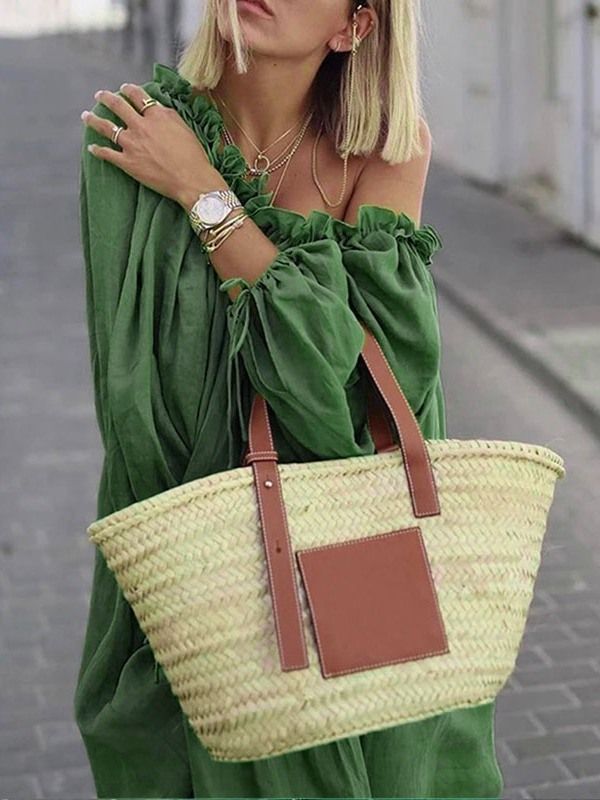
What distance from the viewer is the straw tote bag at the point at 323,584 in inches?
84.7

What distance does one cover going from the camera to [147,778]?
2.59 metres

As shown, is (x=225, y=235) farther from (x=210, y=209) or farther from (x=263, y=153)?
(x=263, y=153)

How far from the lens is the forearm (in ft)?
7.45

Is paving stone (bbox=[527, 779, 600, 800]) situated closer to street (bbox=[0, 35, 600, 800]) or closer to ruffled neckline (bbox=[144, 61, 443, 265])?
street (bbox=[0, 35, 600, 800])

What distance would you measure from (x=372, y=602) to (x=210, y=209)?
0.59 m

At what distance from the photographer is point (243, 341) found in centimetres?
224

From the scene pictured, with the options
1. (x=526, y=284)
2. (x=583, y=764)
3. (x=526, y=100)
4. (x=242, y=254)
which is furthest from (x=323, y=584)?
(x=526, y=100)

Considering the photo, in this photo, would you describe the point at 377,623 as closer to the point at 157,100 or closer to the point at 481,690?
the point at 481,690

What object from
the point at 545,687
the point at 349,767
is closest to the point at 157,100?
the point at 349,767

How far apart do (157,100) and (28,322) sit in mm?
6849

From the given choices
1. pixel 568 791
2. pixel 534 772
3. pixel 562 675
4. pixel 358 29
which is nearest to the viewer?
pixel 358 29

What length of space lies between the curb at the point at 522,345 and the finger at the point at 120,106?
4.98 m

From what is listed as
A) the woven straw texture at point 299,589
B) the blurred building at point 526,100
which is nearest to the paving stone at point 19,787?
the woven straw texture at point 299,589

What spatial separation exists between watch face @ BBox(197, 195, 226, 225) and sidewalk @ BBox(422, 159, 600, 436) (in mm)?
4994
